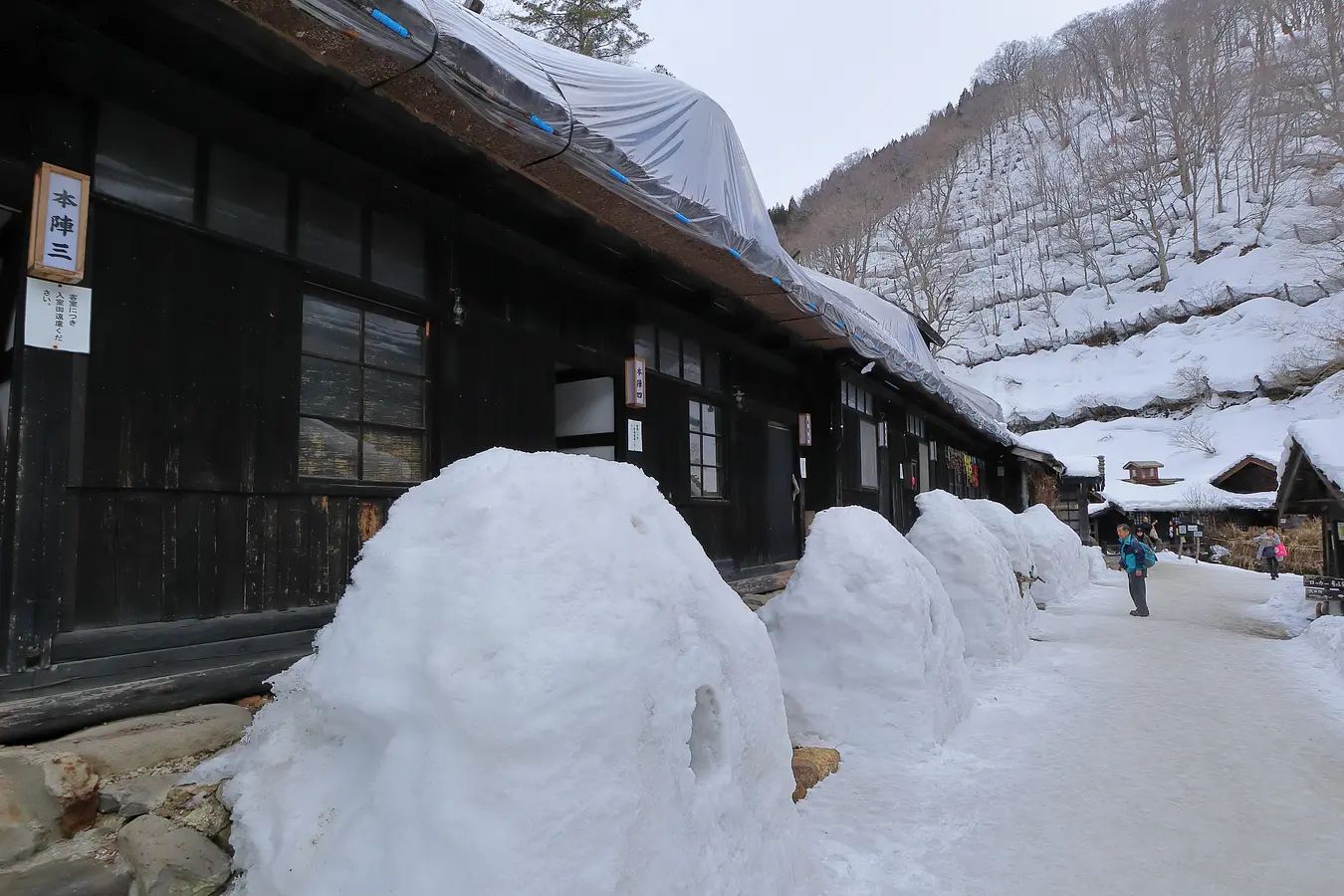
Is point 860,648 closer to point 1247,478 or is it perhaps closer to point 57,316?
point 57,316

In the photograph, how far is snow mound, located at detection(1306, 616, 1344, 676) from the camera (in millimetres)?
8590

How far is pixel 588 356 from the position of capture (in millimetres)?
6590

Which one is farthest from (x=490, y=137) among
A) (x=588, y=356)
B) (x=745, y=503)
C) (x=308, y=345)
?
(x=745, y=503)

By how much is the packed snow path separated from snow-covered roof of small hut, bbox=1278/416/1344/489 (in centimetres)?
413

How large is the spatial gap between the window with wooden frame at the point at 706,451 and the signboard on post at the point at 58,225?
5649 millimetres

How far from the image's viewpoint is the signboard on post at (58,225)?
10.1 feet

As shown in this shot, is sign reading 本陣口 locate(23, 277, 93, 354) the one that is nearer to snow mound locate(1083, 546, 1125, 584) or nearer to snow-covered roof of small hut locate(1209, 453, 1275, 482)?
snow mound locate(1083, 546, 1125, 584)

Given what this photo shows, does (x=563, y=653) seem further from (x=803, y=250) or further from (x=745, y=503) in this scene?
(x=803, y=250)

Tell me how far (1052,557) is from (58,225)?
16.9 metres

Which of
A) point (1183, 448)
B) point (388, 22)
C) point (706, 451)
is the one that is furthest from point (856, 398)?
point (1183, 448)

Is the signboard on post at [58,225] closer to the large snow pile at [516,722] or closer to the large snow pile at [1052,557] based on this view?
the large snow pile at [516,722]

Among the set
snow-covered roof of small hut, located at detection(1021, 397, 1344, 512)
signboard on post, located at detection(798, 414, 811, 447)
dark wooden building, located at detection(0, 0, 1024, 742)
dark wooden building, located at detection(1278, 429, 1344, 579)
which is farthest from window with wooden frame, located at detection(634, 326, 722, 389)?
snow-covered roof of small hut, located at detection(1021, 397, 1344, 512)

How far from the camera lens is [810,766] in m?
4.59

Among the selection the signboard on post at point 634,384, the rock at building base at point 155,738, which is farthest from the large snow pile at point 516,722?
the signboard on post at point 634,384
